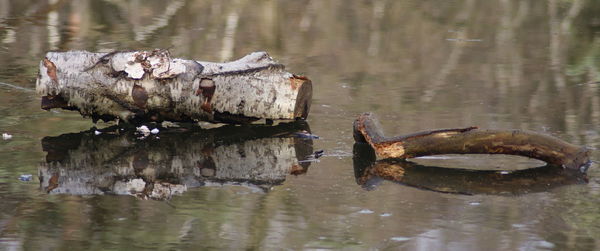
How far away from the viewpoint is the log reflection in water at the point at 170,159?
6375 mm

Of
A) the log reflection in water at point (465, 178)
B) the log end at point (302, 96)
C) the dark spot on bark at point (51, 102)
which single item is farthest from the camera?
the log end at point (302, 96)

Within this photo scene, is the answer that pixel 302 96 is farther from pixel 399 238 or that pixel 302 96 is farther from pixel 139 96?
pixel 399 238

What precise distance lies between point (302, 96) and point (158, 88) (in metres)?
1.12

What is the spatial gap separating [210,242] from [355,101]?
3858 millimetres

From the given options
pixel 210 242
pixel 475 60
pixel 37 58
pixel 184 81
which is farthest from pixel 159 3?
pixel 210 242

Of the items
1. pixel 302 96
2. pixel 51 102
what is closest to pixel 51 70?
pixel 51 102

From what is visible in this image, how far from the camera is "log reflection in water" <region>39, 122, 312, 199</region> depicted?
638cm

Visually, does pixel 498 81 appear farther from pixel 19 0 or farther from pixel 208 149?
pixel 19 0

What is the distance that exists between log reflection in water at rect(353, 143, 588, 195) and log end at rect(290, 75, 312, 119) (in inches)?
48.0

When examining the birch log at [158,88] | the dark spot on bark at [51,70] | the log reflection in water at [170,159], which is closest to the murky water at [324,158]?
the log reflection in water at [170,159]

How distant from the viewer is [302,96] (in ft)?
26.4

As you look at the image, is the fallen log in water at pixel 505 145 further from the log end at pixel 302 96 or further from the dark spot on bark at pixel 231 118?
the dark spot on bark at pixel 231 118

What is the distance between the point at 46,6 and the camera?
14.7m

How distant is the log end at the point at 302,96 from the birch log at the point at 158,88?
0.06 metres
